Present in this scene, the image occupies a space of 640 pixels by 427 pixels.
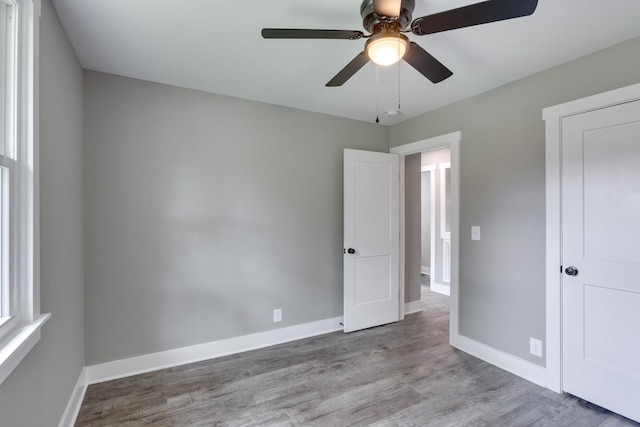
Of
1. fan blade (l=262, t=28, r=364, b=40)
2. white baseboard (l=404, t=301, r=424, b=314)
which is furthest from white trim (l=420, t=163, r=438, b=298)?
fan blade (l=262, t=28, r=364, b=40)

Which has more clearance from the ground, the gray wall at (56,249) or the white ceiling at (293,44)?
the white ceiling at (293,44)

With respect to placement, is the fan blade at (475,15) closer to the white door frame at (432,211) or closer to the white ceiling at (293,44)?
the white ceiling at (293,44)

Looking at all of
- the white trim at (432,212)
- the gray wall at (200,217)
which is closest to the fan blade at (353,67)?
the gray wall at (200,217)

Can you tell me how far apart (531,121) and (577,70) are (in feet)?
1.37

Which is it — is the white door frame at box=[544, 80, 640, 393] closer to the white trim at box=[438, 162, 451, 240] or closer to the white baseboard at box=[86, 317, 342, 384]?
the white baseboard at box=[86, 317, 342, 384]

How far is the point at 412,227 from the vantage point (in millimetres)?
→ 4020

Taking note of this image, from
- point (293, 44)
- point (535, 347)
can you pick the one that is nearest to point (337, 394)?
point (535, 347)

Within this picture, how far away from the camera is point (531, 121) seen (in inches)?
95.0

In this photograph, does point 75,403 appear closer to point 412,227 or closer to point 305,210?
point 305,210

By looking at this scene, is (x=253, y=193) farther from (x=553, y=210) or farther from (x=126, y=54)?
(x=553, y=210)

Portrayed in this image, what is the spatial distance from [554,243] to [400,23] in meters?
1.99

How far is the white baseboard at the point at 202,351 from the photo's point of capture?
7.80 feet

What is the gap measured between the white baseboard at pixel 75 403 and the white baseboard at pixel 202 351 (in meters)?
0.11

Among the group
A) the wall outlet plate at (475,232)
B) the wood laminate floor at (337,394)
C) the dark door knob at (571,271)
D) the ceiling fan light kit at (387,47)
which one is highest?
the ceiling fan light kit at (387,47)
